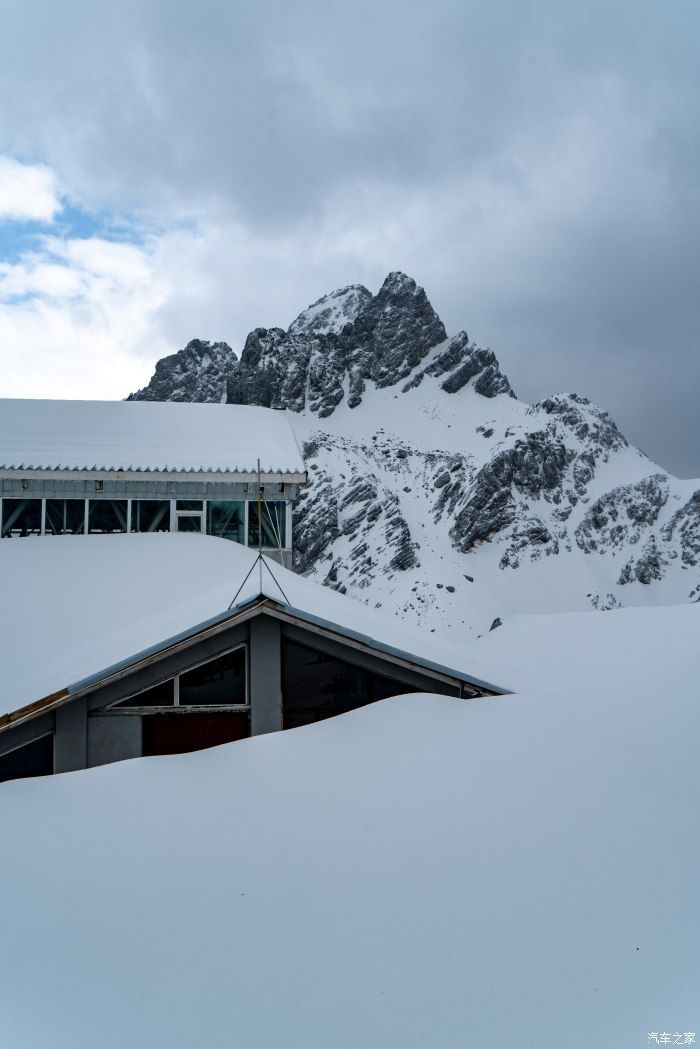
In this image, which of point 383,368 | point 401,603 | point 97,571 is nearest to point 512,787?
point 97,571

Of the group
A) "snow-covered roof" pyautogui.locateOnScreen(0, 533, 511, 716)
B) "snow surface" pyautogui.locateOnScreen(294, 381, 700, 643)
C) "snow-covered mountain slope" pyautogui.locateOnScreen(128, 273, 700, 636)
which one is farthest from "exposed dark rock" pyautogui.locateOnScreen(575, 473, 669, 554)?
"snow-covered roof" pyautogui.locateOnScreen(0, 533, 511, 716)

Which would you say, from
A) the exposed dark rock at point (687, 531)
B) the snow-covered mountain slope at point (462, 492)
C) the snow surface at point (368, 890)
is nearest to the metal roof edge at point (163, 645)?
the snow surface at point (368, 890)

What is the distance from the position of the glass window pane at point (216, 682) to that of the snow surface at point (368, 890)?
1170 mm

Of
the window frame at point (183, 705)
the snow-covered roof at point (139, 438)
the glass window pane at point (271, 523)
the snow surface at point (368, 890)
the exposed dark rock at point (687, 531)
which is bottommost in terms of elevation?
the snow surface at point (368, 890)

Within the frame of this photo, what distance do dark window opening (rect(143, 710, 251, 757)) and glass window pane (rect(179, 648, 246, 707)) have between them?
6.6 inches

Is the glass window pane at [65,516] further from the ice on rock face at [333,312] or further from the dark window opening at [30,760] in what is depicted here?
the ice on rock face at [333,312]

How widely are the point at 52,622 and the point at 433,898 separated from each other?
809 cm

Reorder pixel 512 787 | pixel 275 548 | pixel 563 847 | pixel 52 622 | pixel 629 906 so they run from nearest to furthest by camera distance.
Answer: pixel 629 906 → pixel 563 847 → pixel 512 787 → pixel 52 622 → pixel 275 548

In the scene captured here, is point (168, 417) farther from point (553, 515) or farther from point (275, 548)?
point (553, 515)

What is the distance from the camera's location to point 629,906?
375 centimetres

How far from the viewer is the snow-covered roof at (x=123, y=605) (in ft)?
23.9

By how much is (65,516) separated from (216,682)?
36.4 feet

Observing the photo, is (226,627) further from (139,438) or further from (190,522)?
(139,438)

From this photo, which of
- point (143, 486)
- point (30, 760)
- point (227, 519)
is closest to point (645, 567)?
point (227, 519)
